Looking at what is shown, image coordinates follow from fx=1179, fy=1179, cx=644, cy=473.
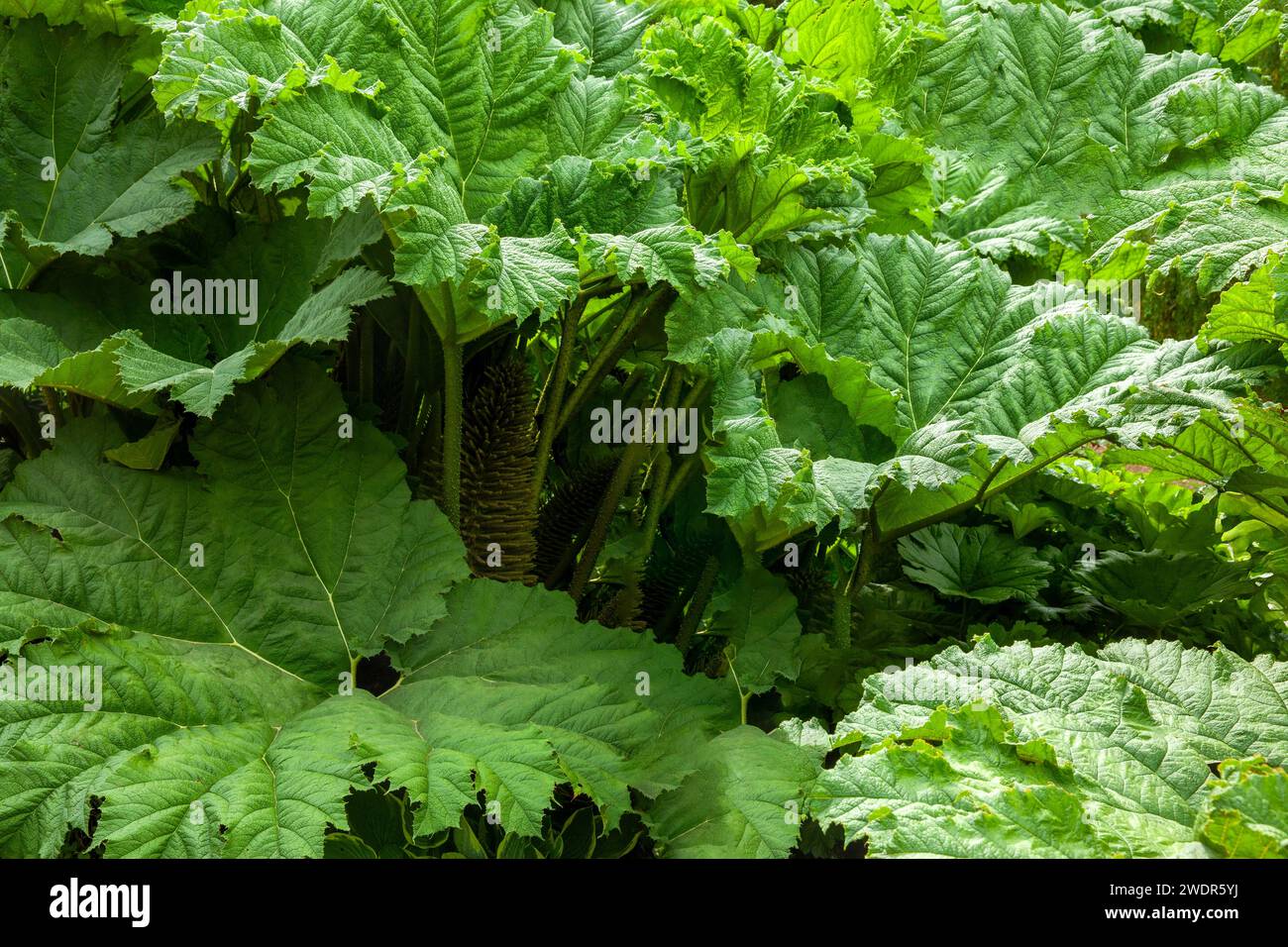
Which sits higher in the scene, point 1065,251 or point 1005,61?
point 1005,61

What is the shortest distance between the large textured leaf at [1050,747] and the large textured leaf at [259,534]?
2.01 ft

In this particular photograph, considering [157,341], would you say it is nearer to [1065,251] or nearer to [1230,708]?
[1230,708]

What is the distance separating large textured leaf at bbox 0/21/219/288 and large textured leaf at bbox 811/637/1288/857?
1.27m

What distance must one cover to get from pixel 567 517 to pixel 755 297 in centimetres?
47

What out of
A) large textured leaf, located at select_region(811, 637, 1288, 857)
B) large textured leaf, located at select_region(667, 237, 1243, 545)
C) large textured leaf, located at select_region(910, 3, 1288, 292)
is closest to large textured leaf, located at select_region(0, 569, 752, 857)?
large textured leaf, located at select_region(811, 637, 1288, 857)

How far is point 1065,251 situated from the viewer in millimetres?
2391

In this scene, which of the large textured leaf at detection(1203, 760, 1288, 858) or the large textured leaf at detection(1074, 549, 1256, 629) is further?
the large textured leaf at detection(1074, 549, 1256, 629)

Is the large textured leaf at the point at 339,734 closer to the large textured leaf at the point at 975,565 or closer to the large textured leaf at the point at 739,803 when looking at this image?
the large textured leaf at the point at 739,803

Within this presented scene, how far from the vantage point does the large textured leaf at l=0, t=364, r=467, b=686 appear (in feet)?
4.93

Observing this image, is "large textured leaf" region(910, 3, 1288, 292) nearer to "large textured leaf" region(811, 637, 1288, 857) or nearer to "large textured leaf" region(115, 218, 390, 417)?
"large textured leaf" region(811, 637, 1288, 857)

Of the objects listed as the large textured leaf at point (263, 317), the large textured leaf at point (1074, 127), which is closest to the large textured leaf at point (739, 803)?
the large textured leaf at point (263, 317)

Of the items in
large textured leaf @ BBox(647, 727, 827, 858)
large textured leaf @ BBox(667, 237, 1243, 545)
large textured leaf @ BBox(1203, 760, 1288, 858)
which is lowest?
large textured leaf @ BBox(647, 727, 827, 858)
